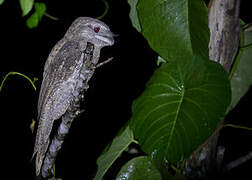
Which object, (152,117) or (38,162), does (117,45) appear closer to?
(38,162)

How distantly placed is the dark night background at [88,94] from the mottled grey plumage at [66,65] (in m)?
0.62

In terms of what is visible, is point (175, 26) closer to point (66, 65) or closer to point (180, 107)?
point (180, 107)

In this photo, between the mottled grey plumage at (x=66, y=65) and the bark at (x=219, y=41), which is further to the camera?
the mottled grey plumage at (x=66, y=65)

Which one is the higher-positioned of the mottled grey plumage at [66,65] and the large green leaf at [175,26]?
the large green leaf at [175,26]

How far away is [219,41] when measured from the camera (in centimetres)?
80

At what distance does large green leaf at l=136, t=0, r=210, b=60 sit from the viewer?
714mm

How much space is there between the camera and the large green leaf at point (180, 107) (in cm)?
66

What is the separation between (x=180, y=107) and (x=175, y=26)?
0.74 ft

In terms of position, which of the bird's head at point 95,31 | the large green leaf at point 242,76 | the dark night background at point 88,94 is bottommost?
the dark night background at point 88,94

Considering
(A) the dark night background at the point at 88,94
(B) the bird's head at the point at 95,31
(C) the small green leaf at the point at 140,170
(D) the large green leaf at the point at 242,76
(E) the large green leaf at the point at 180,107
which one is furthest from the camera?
(A) the dark night background at the point at 88,94

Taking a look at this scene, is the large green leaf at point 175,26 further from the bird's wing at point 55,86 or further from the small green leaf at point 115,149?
the bird's wing at point 55,86

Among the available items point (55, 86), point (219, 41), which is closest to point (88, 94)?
point (55, 86)

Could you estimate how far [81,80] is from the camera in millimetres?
788

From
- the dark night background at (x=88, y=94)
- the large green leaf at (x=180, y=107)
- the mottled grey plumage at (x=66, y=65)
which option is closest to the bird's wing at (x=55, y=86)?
the mottled grey plumage at (x=66, y=65)
